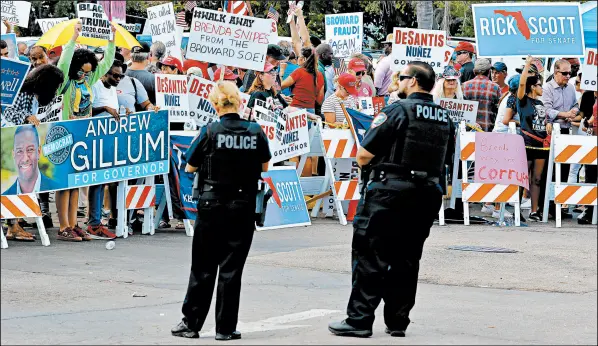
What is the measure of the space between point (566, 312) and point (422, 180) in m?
2.20

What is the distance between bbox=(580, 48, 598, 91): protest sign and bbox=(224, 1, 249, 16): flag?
4.79 m

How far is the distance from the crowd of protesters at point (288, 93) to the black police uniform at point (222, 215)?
3813 mm

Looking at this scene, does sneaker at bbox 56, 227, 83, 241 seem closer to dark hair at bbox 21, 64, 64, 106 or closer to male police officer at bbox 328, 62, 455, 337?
dark hair at bbox 21, 64, 64, 106

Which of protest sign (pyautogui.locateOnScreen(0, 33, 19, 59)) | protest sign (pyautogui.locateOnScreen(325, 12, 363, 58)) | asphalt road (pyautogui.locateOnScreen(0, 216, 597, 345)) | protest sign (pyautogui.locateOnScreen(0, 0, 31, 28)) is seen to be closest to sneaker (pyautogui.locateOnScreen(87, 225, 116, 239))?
asphalt road (pyautogui.locateOnScreen(0, 216, 597, 345))

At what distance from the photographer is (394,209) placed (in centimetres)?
870

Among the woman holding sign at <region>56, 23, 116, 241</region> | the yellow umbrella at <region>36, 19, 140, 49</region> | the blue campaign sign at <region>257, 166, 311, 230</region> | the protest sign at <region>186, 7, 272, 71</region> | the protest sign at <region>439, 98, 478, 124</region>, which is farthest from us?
the yellow umbrella at <region>36, 19, 140, 49</region>

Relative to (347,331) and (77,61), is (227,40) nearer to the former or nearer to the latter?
→ (77,61)

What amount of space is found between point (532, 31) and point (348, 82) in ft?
8.80

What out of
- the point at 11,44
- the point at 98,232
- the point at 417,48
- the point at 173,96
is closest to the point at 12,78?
the point at 98,232

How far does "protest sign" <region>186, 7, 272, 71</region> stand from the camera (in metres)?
14.7

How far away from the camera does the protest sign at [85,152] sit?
1291cm

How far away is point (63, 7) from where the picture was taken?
37.2m

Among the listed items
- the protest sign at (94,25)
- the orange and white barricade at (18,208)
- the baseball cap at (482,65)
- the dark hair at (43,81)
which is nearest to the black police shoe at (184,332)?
the orange and white barricade at (18,208)

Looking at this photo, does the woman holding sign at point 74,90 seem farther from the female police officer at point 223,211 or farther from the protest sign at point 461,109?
the female police officer at point 223,211
